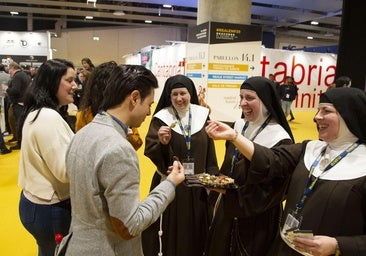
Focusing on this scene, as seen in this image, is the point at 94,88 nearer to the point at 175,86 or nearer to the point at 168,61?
the point at 175,86

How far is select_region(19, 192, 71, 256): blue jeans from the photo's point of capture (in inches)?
66.3

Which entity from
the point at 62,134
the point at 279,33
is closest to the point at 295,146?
the point at 62,134

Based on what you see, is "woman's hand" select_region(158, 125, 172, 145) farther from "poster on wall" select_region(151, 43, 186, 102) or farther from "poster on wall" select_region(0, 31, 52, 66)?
"poster on wall" select_region(0, 31, 52, 66)

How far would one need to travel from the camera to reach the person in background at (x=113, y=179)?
3.48 feet

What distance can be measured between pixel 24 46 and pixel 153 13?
788 centimetres

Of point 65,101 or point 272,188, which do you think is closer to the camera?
point 272,188

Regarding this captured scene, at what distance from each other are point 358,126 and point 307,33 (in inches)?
857

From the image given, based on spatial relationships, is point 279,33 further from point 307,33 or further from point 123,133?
point 123,133

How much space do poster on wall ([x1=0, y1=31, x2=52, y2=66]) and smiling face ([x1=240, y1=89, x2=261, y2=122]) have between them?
59.5 ft

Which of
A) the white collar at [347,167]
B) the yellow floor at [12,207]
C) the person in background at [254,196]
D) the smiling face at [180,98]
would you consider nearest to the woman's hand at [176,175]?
the person in background at [254,196]

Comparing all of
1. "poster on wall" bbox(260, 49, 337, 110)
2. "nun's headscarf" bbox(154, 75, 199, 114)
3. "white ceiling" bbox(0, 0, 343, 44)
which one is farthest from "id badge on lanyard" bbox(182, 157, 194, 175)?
"white ceiling" bbox(0, 0, 343, 44)

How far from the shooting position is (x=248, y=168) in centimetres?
167

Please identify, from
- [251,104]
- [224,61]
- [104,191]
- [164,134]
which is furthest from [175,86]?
[224,61]

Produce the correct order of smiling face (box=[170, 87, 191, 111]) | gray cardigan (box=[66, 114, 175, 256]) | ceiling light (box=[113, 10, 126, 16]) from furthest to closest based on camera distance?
ceiling light (box=[113, 10, 126, 16]), smiling face (box=[170, 87, 191, 111]), gray cardigan (box=[66, 114, 175, 256])
